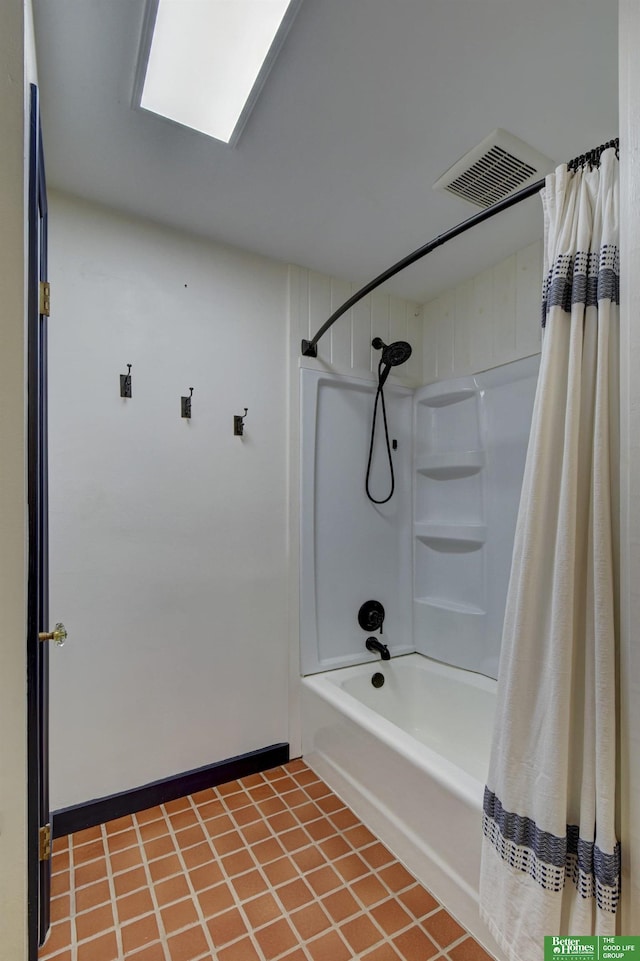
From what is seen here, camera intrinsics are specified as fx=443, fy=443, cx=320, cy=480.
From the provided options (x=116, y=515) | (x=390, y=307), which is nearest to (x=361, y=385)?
(x=390, y=307)

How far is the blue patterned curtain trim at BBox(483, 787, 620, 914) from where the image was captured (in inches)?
34.7

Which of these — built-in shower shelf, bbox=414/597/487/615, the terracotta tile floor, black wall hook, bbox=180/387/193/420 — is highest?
black wall hook, bbox=180/387/193/420

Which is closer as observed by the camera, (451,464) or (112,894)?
(112,894)

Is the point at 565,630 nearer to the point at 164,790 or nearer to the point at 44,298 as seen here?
the point at 44,298

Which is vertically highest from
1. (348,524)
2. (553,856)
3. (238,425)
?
(238,425)

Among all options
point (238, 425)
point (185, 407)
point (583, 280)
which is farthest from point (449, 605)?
point (583, 280)

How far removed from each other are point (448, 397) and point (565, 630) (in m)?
1.75

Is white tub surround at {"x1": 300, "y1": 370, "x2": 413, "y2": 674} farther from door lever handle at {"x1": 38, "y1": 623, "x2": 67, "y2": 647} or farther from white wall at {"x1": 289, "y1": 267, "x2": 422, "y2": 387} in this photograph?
door lever handle at {"x1": 38, "y1": 623, "x2": 67, "y2": 647}

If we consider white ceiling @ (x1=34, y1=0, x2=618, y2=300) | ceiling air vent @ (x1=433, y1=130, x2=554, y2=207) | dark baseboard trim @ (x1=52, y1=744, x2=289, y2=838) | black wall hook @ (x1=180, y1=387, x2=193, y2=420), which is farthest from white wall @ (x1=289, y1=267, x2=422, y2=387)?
dark baseboard trim @ (x1=52, y1=744, x2=289, y2=838)

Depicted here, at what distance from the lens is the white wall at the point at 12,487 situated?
0.78m

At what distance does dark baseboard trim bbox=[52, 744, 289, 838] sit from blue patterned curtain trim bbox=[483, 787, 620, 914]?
1266mm

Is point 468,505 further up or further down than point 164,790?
further up

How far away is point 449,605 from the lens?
8.11 feet

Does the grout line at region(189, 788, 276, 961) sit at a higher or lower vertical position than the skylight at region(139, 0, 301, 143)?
lower
